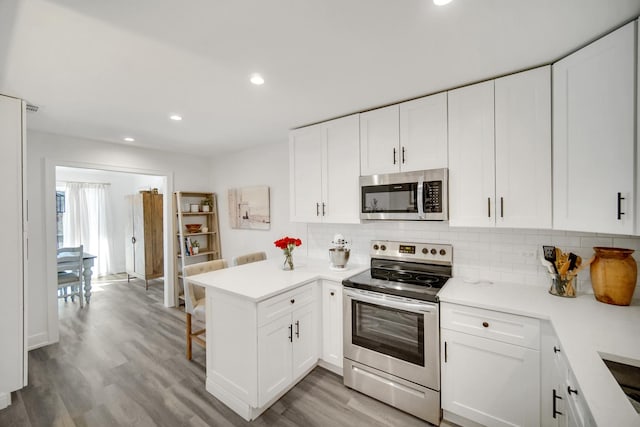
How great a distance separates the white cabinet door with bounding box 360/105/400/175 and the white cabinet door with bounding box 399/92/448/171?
6cm

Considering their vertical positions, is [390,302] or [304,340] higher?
[390,302]

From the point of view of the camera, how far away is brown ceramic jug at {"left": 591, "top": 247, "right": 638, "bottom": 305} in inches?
64.1

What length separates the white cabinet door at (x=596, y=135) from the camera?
4.50ft

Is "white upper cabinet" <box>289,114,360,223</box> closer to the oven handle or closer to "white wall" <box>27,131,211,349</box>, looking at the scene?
the oven handle

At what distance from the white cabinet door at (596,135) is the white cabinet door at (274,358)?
205 cm

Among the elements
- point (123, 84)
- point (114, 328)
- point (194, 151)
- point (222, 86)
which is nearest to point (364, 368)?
point (222, 86)

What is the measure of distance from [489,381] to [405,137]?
6.18 feet

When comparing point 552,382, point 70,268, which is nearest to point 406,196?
point 552,382

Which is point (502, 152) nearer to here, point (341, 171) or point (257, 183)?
point (341, 171)

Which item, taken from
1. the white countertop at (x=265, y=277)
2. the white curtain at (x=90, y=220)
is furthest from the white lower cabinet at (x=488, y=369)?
the white curtain at (x=90, y=220)

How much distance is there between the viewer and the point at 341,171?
2730mm

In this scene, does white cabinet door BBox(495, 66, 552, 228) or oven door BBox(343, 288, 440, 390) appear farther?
oven door BBox(343, 288, 440, 390)

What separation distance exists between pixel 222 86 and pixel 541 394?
2.91 metres

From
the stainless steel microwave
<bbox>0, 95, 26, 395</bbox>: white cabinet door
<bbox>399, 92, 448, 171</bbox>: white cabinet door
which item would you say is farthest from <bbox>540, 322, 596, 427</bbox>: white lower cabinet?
<bbox>0, 95, 26, 395</bbox>: white cabinet door
